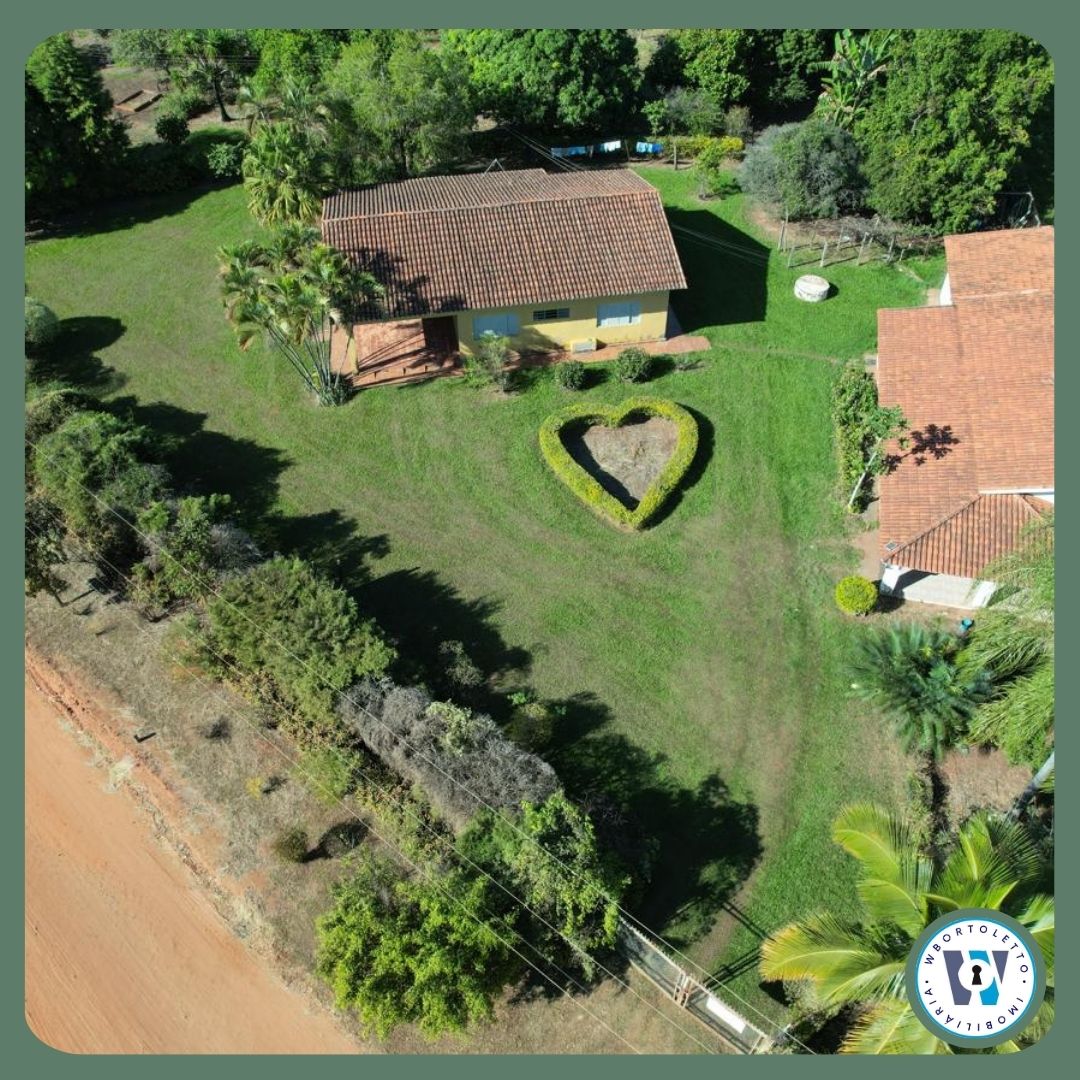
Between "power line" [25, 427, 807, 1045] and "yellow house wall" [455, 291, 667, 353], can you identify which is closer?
"power line" [25, 427, 807, 1045]

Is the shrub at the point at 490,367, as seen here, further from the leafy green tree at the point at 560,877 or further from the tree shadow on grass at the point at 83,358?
the leafy green tree at the point at 560,877

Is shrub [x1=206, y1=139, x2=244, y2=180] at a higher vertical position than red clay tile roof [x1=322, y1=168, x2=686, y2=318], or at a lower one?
higher

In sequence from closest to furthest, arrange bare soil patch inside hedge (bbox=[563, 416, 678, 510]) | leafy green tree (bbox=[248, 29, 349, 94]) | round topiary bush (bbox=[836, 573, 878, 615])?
1. round topiary bush (bbox=[836, 573, 878, 615])
2. bare soil patch inside hedge (bbox=[563, 416, 678, 510])
3. leafy green tree (bbox=[248, 29, 349, 94])

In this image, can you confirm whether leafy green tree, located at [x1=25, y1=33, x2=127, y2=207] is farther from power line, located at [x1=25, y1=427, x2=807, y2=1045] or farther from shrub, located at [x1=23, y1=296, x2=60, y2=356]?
power line, located at [x1=25, y1=427, x2=807, y2=1045]

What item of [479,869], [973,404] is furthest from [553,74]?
[479,869]

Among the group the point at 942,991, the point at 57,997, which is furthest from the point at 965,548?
the point at 57,997

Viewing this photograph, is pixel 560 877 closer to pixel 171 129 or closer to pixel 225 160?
pixel 225 160

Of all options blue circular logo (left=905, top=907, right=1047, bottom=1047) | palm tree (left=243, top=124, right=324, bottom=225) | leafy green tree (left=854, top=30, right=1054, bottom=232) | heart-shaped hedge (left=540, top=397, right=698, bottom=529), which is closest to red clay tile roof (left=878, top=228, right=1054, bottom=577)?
leafy green tree (left=854, top=30, right=1054, bottom=232)
